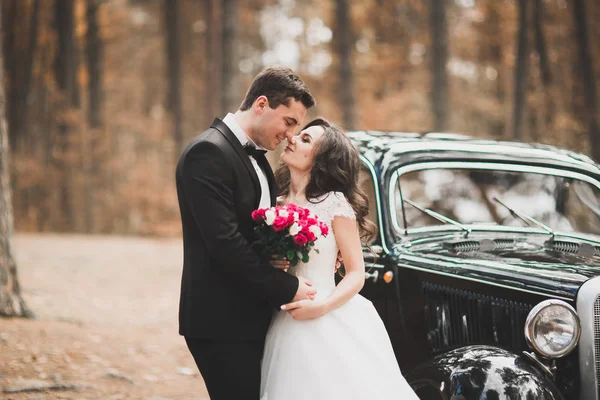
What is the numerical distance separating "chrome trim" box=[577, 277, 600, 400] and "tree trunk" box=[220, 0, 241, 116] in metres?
10.4

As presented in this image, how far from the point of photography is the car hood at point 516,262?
3.46 m

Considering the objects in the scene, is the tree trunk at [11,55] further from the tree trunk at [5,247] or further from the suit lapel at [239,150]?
the suit lapel at [239,150]

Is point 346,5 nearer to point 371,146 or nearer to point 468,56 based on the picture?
point 468,56

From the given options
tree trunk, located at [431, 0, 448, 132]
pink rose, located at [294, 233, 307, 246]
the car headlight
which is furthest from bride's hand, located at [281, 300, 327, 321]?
tree trunk, located at [431, 0, 448, 132]

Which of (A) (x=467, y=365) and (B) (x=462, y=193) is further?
(B) (x=462, y=193)

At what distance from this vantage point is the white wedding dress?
2969 mm

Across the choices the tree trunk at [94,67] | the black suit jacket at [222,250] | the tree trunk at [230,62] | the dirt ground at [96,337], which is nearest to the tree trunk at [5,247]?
the dirt ground at [96,337]

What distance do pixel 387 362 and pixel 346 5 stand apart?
543 inches

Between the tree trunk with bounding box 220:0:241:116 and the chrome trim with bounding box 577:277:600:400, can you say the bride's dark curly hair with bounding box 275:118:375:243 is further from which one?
the tree trunk with bounding box 220:0:241:116

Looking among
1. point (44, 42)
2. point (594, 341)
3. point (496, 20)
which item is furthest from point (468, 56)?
point (594, 341)

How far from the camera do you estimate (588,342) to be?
10.9 feet

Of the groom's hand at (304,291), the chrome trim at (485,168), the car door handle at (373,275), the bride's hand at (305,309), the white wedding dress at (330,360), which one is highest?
the chrome trim at (485,168)

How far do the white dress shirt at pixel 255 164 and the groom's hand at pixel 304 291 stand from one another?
40 cm

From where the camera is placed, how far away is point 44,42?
79.0 ft
